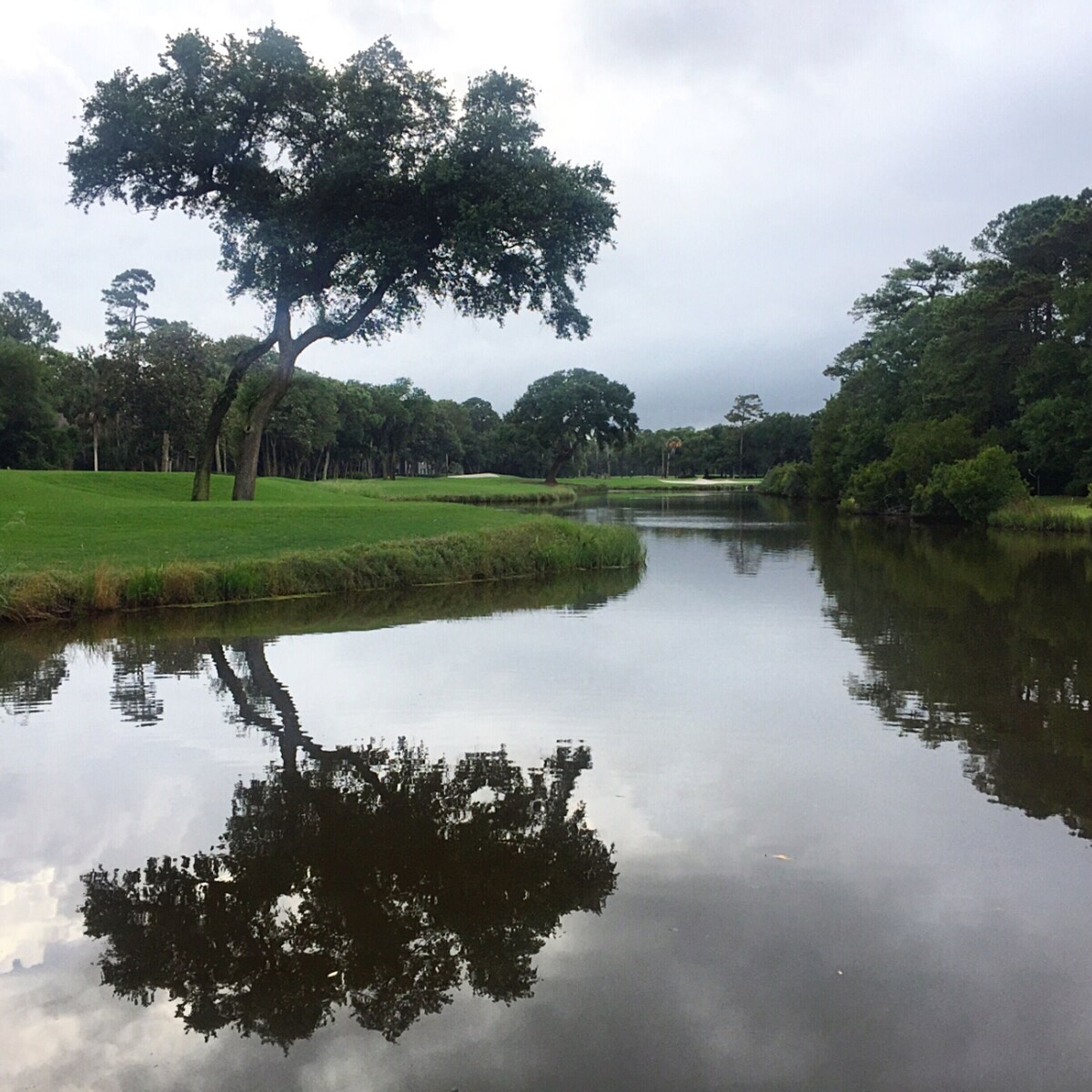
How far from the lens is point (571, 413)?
323 feet

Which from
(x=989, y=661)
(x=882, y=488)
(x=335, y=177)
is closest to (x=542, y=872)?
(x=989, y=661)

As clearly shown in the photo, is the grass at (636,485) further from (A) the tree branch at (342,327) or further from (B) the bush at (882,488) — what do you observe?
(A) the tree branch at (342,327)

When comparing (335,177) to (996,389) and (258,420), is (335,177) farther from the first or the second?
Answer: (996,389)

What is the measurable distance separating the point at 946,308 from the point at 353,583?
151 ft

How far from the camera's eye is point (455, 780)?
7.72 meters

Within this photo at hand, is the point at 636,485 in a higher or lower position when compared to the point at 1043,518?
lower

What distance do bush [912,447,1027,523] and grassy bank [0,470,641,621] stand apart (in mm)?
24872

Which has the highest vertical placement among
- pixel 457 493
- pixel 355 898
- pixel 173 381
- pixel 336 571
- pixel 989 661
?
pixel 173 381

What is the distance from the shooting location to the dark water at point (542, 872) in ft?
14.0

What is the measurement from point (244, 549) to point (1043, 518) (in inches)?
1348

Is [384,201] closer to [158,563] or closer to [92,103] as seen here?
[92,103]

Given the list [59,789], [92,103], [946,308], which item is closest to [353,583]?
[59,789]

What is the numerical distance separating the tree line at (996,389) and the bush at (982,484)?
55 millimetres

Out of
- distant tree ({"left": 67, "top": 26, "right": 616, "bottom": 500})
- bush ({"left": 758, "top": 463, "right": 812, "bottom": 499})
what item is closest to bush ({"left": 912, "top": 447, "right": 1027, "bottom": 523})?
distant tree ({"left": 67, "top": 26, "right": 616, "bottom": 500})
